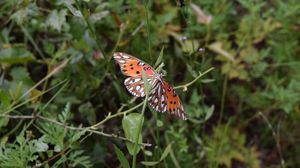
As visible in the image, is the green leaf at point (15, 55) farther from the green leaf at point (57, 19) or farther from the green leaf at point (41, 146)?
the green leaf at point (41, 146)

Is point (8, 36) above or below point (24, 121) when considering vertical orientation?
above

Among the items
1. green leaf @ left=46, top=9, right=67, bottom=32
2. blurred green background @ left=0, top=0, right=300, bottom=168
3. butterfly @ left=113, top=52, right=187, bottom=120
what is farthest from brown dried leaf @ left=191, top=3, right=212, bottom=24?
butterfly @ left=113, top=52, right=187, bottom=120

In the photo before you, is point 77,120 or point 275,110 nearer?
point 77,120

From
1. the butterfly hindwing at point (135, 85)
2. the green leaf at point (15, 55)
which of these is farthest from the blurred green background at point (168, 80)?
the butterfly hindwing at point (135, 85)

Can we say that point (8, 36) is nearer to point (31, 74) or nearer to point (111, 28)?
point (31, 74)

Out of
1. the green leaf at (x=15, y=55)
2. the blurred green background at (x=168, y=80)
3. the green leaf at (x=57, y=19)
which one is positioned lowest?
the blurred green background at (x=168, y=80)

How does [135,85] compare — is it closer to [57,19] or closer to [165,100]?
[165,100]

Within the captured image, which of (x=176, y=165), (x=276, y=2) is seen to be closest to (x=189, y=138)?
(x=176, y=165)
